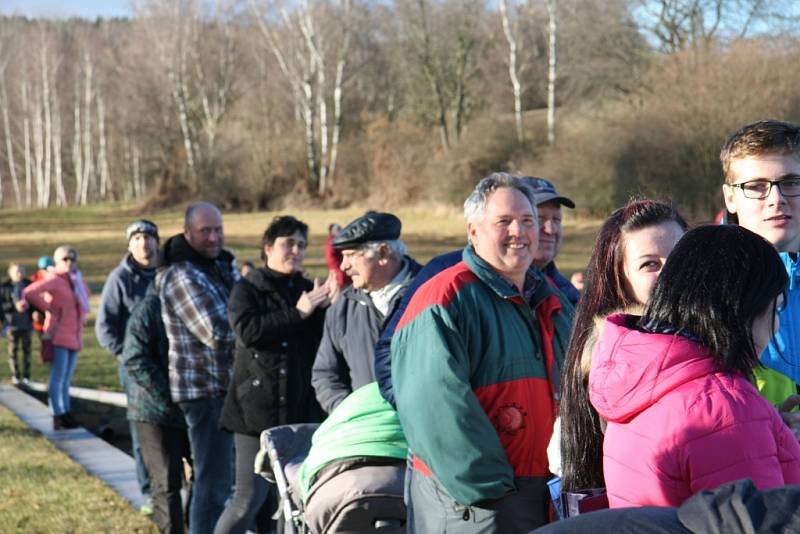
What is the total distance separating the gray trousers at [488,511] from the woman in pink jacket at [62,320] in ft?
27.1

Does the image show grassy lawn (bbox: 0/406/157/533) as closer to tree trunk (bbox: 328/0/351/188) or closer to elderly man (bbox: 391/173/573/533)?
elderly man (bbox: 391/173/573/533)

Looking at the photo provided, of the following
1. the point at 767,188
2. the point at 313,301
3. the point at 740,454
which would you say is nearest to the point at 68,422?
the point at 313,301

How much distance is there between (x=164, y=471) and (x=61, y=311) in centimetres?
590

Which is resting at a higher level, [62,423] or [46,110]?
[46,110]

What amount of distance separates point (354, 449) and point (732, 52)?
91.1ft

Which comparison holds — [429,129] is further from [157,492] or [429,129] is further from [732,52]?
[157,492]

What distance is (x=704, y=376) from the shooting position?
7.00 feet

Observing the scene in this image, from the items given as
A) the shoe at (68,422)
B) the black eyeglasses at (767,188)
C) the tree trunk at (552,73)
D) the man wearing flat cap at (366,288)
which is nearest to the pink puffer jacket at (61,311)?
the shoe at (68,422)

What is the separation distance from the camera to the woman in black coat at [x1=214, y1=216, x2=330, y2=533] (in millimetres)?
5430

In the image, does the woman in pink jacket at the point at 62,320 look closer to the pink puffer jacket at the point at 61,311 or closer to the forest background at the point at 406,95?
the pink puffer jacket at the point at 61,311

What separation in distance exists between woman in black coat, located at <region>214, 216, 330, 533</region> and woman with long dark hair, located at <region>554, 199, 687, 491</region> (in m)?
2.65

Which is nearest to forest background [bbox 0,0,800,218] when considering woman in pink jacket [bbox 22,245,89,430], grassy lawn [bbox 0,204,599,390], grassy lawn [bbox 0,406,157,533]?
grassy lawn [bbox 0,204,599,390]

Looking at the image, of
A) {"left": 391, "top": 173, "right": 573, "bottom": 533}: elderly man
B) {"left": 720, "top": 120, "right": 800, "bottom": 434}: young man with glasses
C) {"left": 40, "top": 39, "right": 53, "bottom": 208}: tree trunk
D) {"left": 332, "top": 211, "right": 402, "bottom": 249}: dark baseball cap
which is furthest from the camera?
{"left": 40, "top": 39, "right": 53, "bottom": 208}: tree trunk

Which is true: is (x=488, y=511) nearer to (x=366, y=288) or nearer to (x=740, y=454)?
(x=740, y=454)
